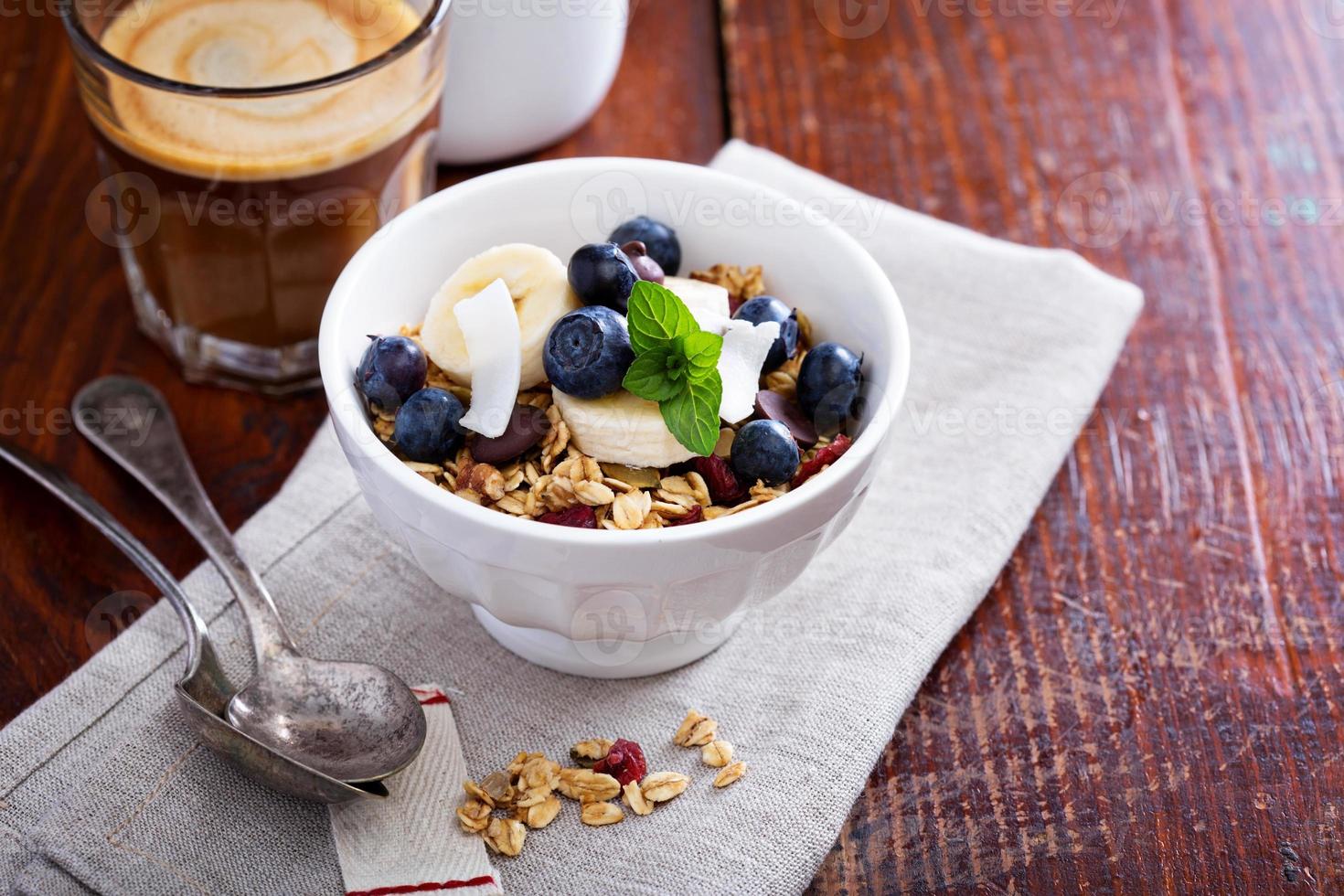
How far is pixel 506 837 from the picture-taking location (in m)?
1.01

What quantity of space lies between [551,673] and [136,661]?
0.36 meters

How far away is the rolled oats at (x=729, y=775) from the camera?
3.47ft

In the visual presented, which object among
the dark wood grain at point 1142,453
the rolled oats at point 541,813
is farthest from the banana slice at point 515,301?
the dark wood grain at point 1142,453

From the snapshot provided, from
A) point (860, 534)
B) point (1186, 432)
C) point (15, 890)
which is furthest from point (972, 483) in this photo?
point (15, 890)

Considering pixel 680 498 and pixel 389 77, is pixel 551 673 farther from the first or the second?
pixel 389 77

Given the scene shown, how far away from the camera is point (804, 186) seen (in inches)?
62.5

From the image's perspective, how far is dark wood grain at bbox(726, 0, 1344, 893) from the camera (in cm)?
107

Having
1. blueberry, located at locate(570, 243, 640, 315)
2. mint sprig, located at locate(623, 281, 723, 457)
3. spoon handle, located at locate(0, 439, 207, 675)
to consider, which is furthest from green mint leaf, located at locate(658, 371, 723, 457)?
spoon handle, located at locate(0, 439, 207, 675)

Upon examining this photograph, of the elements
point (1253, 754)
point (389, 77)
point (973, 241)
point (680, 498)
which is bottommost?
point (1253, 754)

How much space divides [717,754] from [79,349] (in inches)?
34.5

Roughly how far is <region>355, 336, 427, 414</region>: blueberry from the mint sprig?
18cm

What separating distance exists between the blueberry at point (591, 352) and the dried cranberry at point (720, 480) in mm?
97

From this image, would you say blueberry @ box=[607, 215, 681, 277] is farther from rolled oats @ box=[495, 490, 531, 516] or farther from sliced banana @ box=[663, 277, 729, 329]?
rolled oats @ box=[495, 490, 531, 516]

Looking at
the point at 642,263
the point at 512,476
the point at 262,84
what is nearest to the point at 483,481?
the point at 512,476
